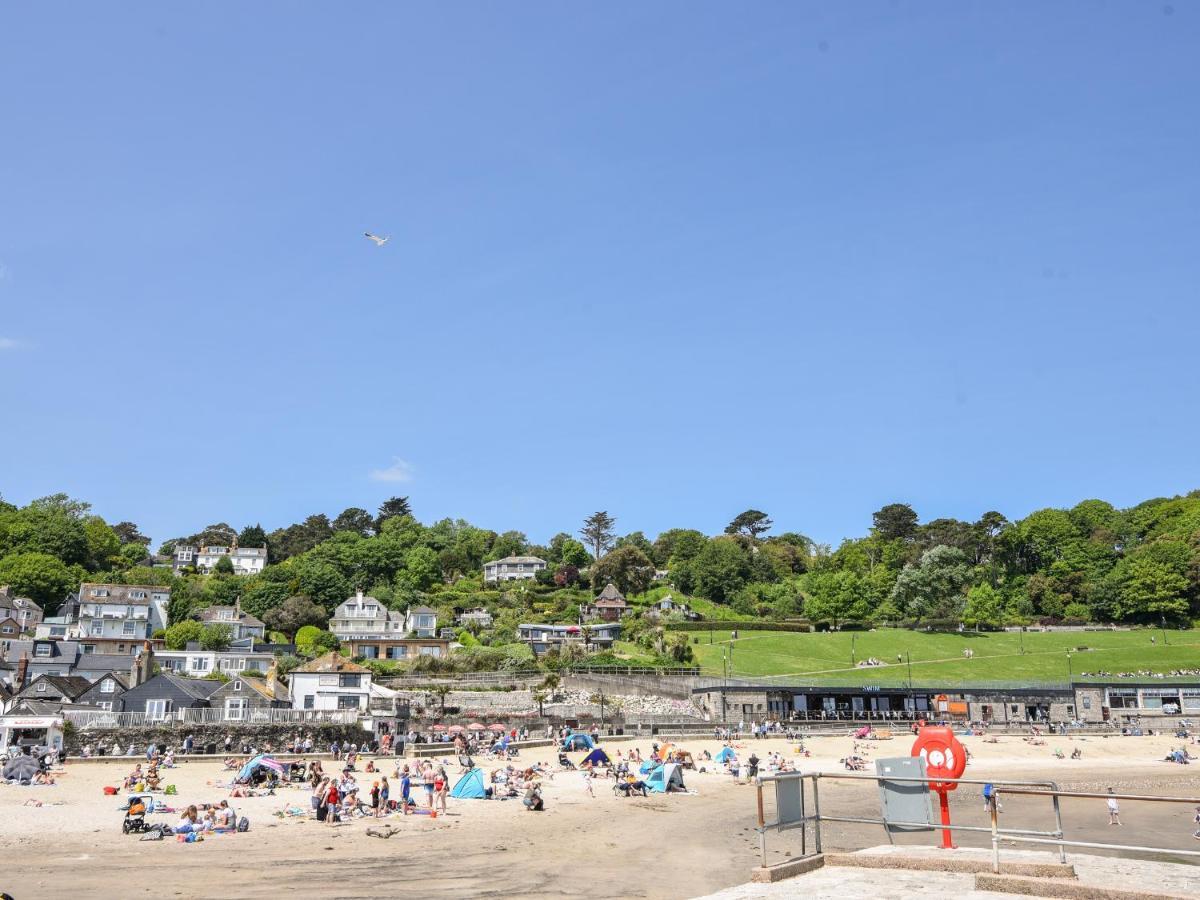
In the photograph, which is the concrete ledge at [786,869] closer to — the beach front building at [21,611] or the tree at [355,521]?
the beach front building at [21,611]

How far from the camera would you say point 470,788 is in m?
33.6

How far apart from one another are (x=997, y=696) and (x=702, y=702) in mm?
23445

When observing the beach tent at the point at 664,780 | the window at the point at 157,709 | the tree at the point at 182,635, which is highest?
the tree at the point at 182,635

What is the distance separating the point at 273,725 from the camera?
48.4 m

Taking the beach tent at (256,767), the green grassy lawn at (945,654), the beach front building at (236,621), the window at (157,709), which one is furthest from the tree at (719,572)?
the beach tent at (256,767)

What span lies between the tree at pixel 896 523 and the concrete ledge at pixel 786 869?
530 ft

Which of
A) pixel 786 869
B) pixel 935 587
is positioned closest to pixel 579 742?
pixel 786 869

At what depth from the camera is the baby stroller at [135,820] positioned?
24.9 m

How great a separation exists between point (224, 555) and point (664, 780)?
448 ft

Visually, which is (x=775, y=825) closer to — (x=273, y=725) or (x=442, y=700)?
(x=273, y=725)

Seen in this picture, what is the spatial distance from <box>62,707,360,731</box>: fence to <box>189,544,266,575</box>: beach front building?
345 feet

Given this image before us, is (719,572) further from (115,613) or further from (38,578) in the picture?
(38,578)

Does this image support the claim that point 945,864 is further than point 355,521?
No

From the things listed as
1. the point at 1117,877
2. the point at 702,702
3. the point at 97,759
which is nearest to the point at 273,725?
the point at 97,759
